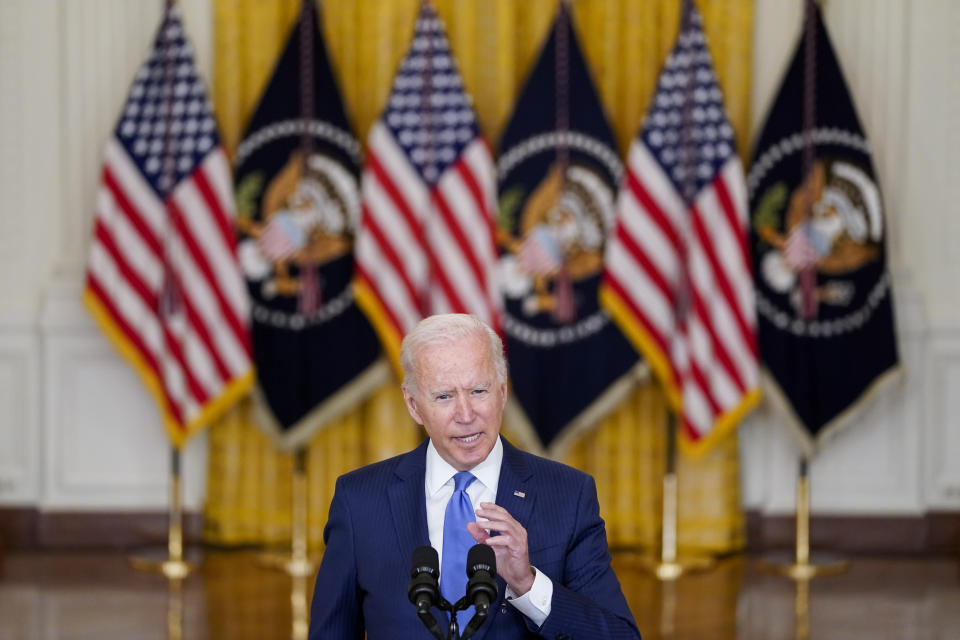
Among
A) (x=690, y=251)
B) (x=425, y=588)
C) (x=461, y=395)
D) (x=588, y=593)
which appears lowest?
(x=588, y=593)

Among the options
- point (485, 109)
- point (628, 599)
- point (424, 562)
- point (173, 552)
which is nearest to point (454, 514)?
point (424, 562)

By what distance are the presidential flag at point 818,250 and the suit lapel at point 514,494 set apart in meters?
4.16

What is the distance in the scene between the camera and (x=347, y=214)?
620cm

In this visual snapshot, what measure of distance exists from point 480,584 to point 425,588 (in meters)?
0.08

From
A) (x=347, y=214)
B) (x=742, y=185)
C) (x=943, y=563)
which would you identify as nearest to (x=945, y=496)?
(x=943, y=563)

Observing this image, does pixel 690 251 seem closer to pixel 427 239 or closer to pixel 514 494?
pixel 427 239

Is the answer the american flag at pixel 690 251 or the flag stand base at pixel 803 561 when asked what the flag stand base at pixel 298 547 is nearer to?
the american flag at pixel 690 251

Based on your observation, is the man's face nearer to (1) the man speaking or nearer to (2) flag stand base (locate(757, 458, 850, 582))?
(1) the man speaking

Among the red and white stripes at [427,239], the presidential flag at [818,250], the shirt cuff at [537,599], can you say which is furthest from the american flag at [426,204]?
the shirt cuff at [537,599]

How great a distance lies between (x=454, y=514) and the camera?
223 centimetres

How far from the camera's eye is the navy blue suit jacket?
7.22ft

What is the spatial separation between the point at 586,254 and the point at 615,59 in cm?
108

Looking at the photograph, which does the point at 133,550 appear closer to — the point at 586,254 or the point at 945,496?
the point at 586,254

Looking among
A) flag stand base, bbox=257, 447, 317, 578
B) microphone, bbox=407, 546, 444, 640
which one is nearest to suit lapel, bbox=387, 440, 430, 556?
microphone, bbox=407, 546, 444, 640
